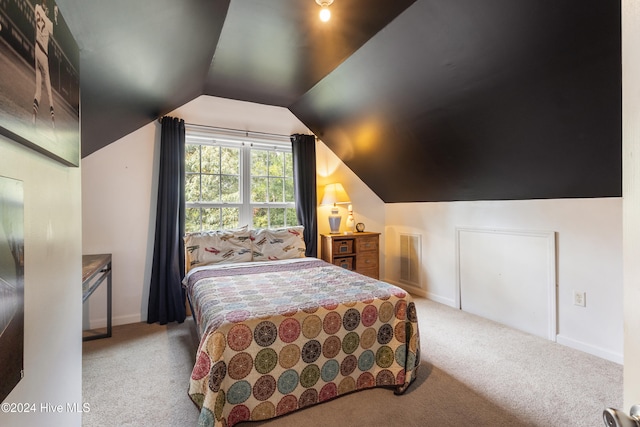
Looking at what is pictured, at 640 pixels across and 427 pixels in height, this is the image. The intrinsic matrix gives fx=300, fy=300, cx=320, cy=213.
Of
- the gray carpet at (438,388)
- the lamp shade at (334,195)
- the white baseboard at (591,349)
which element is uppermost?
the lamp shade at (334,195)

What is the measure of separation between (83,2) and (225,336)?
59.8 inches

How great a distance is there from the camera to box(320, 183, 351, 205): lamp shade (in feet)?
12.4

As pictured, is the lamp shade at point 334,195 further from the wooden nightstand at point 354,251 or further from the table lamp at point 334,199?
the wooden nightstand at point 354,251

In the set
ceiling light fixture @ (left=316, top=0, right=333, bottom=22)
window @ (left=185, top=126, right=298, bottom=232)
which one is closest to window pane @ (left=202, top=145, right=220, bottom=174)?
window @ (left=185, top=126, right=298, bottom=232)

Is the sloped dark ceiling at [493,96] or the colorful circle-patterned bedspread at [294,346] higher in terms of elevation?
the sloped dark ceiling at [493,96]

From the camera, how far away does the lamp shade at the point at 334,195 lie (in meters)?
3.79

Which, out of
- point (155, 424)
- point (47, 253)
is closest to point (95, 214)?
point (155, 424)

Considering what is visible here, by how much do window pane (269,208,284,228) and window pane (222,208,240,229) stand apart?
0.41 meters

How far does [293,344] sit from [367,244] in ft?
7.77

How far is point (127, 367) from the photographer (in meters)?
2.17

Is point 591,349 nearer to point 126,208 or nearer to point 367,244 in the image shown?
point 367,244

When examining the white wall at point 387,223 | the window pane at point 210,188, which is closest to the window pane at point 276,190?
the white wall at point 387,223

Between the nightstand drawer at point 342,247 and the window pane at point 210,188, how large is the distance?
1504 millimetres

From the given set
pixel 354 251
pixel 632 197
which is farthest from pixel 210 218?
pixel 632 197
